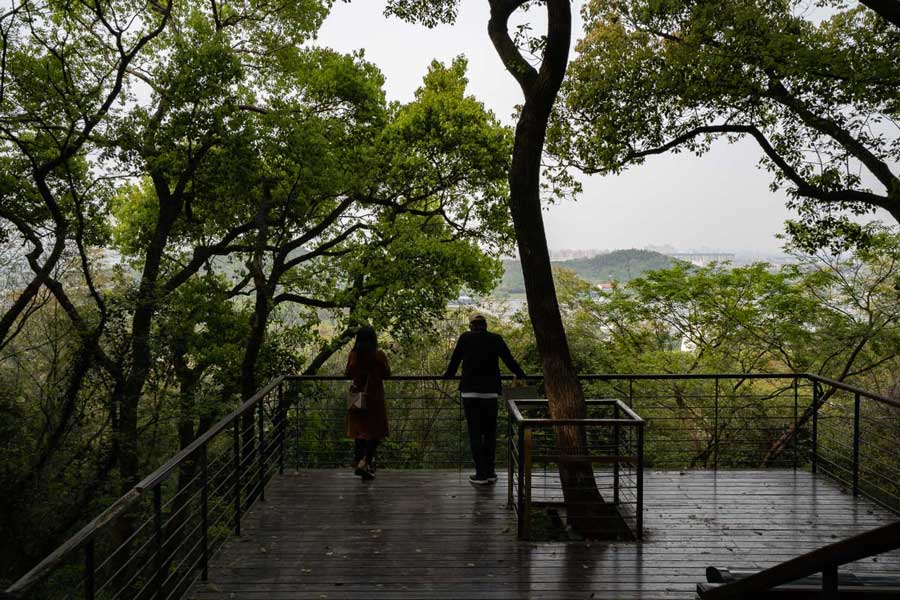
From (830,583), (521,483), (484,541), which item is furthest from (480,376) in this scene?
(830,583)

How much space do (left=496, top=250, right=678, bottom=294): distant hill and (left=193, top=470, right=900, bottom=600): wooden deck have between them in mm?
11451

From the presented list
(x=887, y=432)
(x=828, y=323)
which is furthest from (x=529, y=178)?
(x=887, y=432)

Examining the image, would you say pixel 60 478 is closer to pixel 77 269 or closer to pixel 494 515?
pixel 77 269

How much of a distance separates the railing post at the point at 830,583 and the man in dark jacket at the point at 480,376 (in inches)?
199

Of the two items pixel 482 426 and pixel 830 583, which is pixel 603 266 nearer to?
pixel 482 426

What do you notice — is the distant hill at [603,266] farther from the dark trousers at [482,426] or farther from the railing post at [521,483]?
the railing post at [521,483]

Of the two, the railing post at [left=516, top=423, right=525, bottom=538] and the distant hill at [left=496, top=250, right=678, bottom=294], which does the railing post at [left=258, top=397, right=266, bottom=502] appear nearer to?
the railing post at [left=516, top=423, right=525, bottom=538]

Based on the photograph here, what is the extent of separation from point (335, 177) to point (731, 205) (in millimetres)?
12007

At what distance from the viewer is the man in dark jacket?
278 inches

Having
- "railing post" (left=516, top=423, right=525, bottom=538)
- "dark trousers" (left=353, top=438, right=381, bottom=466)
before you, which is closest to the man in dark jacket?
"dark trousers" (left=353, top=438, right=381, bottom=466)

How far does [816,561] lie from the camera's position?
6.47 feet

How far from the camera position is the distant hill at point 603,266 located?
1922 centimetres

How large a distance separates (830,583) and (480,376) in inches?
202

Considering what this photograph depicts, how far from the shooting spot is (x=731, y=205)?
1991cm
